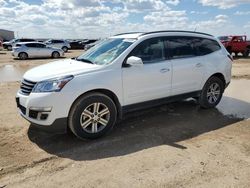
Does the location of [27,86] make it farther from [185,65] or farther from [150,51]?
[185,65]

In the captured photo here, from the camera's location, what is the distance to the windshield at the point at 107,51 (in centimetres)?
573

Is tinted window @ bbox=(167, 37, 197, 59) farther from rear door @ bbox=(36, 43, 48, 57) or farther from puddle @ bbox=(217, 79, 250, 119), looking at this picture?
rear door @ bbox=(36, 43, 48, 57)

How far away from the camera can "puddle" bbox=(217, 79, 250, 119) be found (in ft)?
23.6

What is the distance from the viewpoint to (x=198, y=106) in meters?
7.65

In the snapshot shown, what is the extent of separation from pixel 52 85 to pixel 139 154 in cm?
173

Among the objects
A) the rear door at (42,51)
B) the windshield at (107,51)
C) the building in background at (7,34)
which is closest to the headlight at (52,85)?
the windshield at (107,51)

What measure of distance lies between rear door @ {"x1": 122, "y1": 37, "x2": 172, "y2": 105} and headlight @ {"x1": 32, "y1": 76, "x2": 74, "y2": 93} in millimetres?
1100

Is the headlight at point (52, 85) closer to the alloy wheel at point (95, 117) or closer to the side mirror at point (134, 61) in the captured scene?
the alloy wheel at point (95, 117)

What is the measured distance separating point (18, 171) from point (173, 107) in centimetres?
426

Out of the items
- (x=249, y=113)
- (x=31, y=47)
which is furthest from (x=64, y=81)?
(x=31, y=47)

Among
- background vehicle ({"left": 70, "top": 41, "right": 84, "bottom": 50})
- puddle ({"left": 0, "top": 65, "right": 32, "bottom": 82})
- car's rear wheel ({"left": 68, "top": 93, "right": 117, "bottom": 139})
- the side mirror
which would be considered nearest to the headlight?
car's rear wheel ({"left": 68, "top": 93, "right": 117, "bottom": 139})

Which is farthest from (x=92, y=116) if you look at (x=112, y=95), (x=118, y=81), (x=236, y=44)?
(x=236, y=44)

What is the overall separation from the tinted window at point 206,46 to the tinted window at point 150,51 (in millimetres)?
1204

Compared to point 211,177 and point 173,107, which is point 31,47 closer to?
point 173,107
